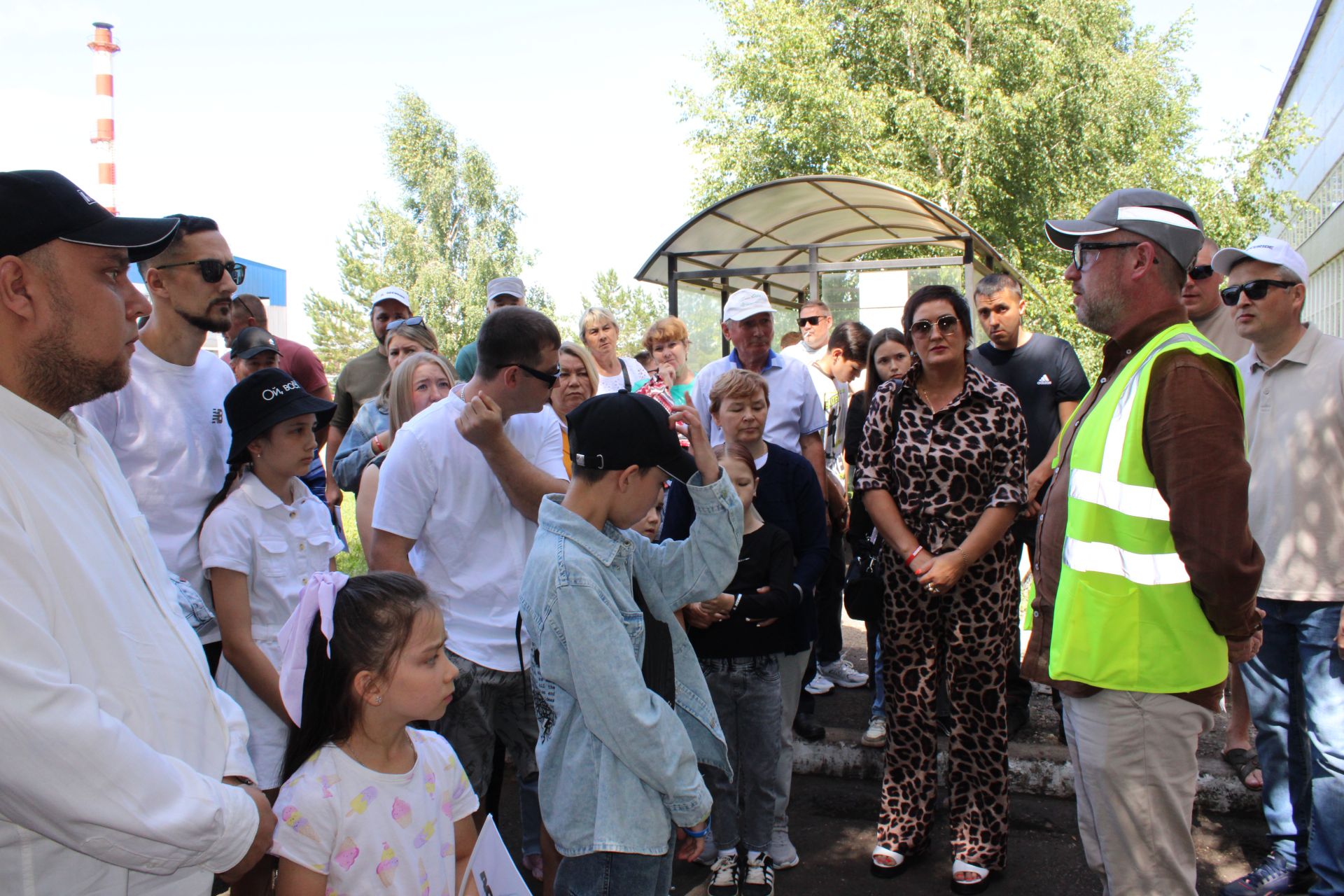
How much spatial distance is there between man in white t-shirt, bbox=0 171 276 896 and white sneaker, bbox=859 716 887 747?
140 inches

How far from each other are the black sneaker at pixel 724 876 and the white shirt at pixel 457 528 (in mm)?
1354

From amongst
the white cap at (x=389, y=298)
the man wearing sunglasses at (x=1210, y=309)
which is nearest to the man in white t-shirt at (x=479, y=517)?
the man wearing sunglasses at (x=1210, y=309)

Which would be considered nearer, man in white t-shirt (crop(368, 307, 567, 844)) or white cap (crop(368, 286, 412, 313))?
man in white t-shirt (crop(368, 307, 567, 844))

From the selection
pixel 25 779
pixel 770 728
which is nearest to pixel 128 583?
pixel 25 779

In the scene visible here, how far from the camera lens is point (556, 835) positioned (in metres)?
2.42

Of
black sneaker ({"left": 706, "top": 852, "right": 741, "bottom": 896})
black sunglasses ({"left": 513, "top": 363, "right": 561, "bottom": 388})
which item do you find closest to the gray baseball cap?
black sunglasses ({"left": 513, "top": 363, "right": 561, "bottom": 388})

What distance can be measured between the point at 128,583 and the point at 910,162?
24.2 metres

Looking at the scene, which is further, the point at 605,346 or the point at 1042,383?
the point at 605,346

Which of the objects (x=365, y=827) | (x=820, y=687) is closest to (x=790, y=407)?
(x=820, y=687)

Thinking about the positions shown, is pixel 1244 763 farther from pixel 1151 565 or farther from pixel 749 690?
pixel 1151 565

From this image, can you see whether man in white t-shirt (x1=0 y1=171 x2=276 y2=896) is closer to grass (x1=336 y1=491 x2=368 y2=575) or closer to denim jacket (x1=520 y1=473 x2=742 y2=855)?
denim jacket (x1=520 y1=473 x2=742 y2=855)

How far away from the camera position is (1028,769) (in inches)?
179

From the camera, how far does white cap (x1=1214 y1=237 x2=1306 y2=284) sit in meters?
3.54

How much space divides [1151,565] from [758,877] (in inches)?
85.1
